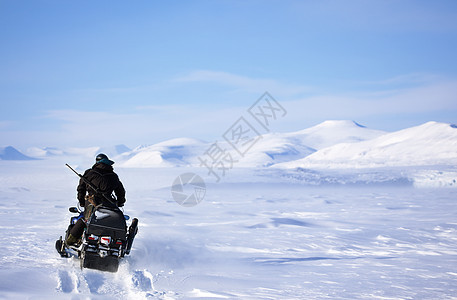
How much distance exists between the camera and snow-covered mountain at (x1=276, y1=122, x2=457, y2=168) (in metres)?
60.3

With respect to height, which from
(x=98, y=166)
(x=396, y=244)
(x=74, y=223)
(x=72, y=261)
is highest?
(x=98, y=166)

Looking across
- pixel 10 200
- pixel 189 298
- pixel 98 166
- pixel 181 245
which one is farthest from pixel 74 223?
pixel 10 200

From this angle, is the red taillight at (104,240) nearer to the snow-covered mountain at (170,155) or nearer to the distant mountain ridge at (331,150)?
the distant mountain ridge at (331,150)

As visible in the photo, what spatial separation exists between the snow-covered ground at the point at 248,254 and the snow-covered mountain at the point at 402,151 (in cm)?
4151

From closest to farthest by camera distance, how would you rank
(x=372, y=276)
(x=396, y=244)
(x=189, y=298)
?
(x=189, y=298) → (x=372, y=276) → (x=396, y=244)

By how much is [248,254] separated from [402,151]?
78347 millimetres

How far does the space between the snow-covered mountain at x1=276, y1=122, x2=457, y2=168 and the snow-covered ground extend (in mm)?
41510

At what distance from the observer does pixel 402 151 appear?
263ft

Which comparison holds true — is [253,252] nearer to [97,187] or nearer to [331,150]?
[97,187]

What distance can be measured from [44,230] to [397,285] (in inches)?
293

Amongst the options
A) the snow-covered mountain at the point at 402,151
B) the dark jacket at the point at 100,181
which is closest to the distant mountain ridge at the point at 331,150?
the snow-covered mountain at the point at 402,151

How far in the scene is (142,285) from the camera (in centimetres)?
533

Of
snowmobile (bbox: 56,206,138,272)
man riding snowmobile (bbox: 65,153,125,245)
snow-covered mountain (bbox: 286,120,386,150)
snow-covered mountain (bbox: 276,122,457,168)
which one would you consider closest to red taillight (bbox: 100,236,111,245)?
snowmobile (bbox: 56,206,138,272)

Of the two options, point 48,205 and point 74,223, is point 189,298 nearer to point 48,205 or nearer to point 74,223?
point 74,223
